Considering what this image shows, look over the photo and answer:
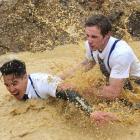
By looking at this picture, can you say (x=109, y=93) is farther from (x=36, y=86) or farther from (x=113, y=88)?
(x=36, y=86)

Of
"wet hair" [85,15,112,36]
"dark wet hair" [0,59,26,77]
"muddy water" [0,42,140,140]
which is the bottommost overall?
"muddy water" [0,42,140,140]

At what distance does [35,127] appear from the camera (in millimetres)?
5246

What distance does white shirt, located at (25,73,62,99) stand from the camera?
17.4ft

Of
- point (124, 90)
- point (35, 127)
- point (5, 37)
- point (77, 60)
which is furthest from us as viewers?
point (5, 37)

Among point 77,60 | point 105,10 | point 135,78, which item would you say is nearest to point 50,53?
point 77,60

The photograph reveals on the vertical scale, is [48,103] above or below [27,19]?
below

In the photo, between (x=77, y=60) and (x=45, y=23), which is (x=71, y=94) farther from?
(x=45, y=23)

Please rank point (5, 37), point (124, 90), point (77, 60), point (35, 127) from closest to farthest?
1. point (35, 127)
2. point (124, 90)
3. point (77, 60)
4. point (5, 37)

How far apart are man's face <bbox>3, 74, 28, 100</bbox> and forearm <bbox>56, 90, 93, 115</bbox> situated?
39 cm

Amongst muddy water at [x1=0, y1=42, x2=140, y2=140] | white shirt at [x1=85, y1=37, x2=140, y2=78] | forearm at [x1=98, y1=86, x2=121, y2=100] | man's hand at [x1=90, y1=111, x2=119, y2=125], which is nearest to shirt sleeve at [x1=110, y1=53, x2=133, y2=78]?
white shirt at [x1=85, y1=37, x2=140, y2=78]

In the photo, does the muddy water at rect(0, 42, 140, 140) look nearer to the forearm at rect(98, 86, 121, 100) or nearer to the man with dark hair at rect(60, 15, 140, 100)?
the forearm at rect(98, 86, 121, 100)

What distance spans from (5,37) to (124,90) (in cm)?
302

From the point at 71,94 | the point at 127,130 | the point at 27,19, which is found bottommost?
the point at 127,130

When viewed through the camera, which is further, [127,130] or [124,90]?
[124,90]
